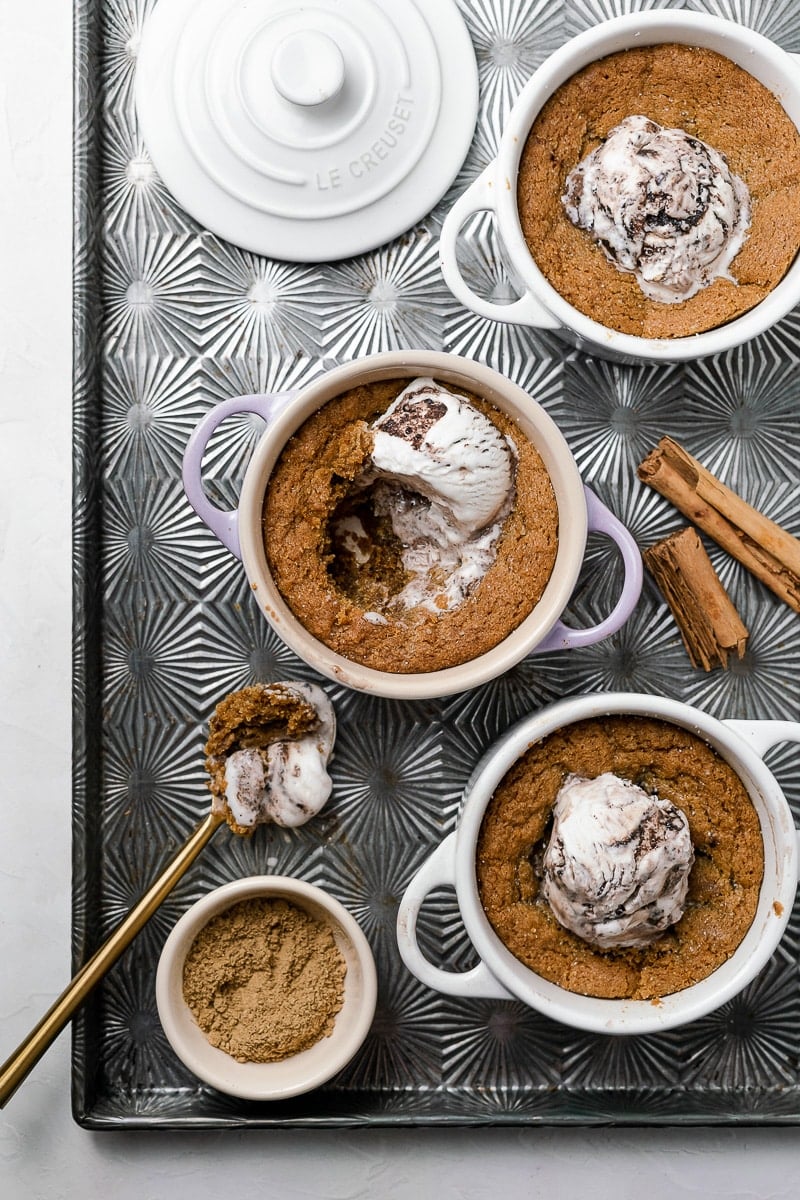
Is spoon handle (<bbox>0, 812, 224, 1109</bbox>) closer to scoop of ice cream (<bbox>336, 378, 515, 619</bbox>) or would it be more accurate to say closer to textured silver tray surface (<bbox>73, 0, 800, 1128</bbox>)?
textured silver tray surface (<bbox>73, 0, 800, 1128</bbox>)

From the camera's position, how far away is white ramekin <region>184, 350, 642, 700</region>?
108 centimetres

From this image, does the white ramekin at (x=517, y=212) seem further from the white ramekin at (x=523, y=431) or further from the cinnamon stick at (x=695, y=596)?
the cinnamon stick at (x=695, y=596)

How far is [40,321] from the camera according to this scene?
51.3 inches

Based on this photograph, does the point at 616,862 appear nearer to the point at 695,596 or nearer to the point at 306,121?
the point at 695,596

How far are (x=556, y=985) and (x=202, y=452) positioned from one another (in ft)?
2.46

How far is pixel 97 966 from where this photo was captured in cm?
119

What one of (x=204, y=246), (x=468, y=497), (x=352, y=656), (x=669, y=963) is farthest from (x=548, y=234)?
(x=669, y=963)

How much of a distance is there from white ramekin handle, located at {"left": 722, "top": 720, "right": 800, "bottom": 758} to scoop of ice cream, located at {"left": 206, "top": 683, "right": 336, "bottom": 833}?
0.50 m

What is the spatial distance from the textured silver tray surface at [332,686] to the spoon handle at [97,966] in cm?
6

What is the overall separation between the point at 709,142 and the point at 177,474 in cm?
79

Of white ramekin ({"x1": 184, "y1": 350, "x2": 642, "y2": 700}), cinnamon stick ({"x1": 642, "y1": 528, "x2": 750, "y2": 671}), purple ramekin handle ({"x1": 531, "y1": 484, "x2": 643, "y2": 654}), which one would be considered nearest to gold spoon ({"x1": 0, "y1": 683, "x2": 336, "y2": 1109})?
white ramekin ({"x1": 184, "y1": 350, "x2": 642, "y2": 700})

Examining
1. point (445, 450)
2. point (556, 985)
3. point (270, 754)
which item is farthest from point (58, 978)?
point (445, 450)

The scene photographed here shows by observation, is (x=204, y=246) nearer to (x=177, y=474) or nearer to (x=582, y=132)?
(x=177, y=474)

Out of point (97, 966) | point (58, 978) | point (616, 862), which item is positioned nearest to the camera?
point (616, 862)
